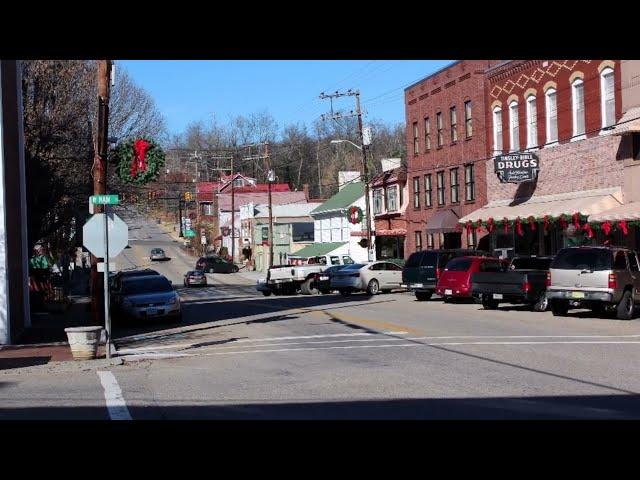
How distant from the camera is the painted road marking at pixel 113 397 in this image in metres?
11.6

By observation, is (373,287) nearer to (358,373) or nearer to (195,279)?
(195,279)

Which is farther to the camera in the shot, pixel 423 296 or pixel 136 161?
pixel 423 296

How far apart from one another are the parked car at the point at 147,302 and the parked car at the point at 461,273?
1026 centimetres

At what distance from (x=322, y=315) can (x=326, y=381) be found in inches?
606

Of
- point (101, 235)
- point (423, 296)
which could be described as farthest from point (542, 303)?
point (101, 235)

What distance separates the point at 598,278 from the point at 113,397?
51.5ft

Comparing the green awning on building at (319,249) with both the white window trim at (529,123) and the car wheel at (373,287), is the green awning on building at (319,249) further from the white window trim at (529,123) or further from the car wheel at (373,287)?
the white window trim at (529,123)

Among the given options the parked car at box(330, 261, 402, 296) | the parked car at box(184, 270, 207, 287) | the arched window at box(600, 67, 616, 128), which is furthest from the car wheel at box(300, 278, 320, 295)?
the parked car at box(184, 270, 207, 287)

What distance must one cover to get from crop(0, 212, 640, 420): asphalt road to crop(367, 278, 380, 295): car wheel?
46.5 feet

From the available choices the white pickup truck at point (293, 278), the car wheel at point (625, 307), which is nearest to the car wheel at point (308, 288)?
the white pickup truck at point (293, 278)

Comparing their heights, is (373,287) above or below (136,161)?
below

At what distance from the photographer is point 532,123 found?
41438 millimetres

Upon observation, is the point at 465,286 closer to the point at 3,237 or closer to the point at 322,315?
the point at 322,315

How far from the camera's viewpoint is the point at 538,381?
45.6 ft
